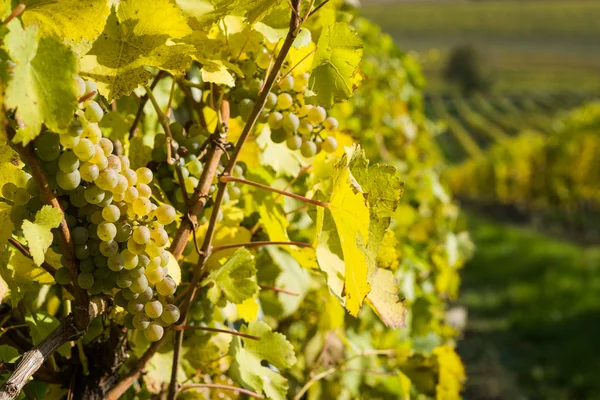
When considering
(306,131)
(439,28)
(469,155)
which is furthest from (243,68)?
(439,28)

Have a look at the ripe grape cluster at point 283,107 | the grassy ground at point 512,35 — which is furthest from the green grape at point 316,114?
the grassy ground at point 512,35

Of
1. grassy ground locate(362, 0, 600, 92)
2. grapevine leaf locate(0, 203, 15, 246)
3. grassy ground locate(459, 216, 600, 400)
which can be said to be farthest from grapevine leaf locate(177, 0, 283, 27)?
grassy ground locate(362, 0, 600, 92)

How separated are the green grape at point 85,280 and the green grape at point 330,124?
0.49 metres

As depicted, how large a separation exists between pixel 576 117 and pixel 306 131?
62.2 feet

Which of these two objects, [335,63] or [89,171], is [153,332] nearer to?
[89,171]

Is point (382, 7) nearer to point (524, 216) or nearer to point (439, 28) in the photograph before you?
point (439, 28)

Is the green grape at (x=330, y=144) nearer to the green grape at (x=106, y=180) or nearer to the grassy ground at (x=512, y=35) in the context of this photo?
the green grape at (x=106, y=180)

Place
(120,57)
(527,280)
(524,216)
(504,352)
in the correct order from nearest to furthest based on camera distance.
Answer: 1. (120,57)
2. (504,352)
3. (527,280)
4. (524,216)

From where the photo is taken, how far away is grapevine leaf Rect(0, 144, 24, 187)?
722mm

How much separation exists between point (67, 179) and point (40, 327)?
0.36 meters

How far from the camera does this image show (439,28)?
326ft

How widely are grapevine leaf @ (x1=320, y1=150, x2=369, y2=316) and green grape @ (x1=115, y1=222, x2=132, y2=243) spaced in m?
0.27

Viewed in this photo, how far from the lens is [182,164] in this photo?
0.95 metres

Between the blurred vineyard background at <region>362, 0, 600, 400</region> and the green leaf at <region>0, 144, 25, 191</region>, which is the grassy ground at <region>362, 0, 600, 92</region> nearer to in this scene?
the blurred vineyard background at <region>362, 0, 600, 400</region>
